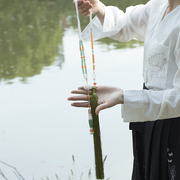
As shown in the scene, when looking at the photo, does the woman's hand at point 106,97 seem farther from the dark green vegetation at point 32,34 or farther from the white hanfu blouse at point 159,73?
the dark green vegetation at point 32,34

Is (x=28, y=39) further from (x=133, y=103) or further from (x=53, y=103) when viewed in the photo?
(x=133, y=103)

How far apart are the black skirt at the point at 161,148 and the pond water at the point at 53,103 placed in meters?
0.64

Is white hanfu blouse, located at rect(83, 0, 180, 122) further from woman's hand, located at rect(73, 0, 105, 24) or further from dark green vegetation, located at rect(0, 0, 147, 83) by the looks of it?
dark green vegetation, located at rect(0, 0, 147, 83)

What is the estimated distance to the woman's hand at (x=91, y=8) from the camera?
3.75 ft

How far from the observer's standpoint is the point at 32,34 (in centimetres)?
624

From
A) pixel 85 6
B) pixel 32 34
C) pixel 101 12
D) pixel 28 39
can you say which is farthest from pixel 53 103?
pixel 32 34

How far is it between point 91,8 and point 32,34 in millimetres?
5216

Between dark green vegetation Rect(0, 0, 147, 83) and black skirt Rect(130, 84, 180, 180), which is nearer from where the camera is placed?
black skirt Rect(130, 84, 180, 180)

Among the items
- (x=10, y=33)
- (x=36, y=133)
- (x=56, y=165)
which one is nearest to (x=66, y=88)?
→ (x=36, y=133)

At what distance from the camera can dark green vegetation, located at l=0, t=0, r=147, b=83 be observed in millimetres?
4703

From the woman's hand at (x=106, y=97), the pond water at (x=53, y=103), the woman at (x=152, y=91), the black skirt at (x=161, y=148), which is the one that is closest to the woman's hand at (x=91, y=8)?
the woman at (x=152, y=91)

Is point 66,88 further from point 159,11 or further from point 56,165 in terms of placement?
point 159,11

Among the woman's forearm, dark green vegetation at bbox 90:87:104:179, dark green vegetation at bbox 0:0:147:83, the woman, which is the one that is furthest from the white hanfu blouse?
dark green vegetation at bbox 0:0:147:83

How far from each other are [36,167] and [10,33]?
15.3ft
